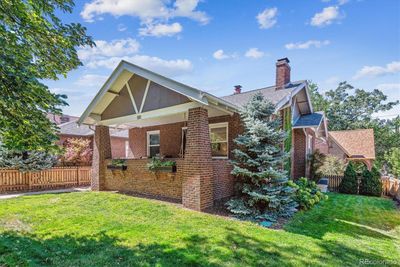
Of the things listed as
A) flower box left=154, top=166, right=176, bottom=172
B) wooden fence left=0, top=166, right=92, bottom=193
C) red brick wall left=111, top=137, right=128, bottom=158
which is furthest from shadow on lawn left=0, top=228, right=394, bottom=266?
red brick wall left=111, top=137, right=128, bottom=158

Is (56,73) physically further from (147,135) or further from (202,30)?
(147,135)

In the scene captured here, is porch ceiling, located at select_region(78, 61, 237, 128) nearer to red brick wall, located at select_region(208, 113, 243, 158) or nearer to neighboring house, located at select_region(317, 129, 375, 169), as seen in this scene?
red brick wall, located at select_region(208, 113, 243, 158)

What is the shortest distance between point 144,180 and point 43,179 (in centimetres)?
716

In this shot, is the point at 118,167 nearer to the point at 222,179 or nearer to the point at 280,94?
the point at 222,179

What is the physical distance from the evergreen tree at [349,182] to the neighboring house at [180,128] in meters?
2.69

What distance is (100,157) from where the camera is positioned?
11469mm

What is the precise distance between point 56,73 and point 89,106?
5.08m

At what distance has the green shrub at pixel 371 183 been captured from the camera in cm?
1359

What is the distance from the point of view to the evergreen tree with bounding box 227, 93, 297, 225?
24.0 feet

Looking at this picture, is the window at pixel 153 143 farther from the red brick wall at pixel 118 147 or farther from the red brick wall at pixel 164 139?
the red brick wall at pixel 118 147

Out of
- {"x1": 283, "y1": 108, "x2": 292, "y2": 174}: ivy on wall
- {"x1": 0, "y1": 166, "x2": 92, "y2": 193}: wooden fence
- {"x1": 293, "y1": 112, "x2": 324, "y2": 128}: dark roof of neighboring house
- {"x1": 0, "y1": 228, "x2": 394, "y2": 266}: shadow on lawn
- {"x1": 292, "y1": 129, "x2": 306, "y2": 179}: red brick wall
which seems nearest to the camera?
{"x1": 0, "y1": 228, "x2": 394, "y2": 266}: shadow on lawn

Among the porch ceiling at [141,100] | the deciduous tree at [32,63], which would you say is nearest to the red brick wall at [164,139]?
the porch ceiling at [141,100]

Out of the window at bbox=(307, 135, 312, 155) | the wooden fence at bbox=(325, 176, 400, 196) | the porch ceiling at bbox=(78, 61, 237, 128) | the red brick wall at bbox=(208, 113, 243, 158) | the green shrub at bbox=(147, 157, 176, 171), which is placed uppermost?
the porch ceiling at bbox=(78, 61, 237, 128)

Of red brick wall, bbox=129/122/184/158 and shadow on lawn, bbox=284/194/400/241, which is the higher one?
red brick wall, bbox=129/122/184/158
